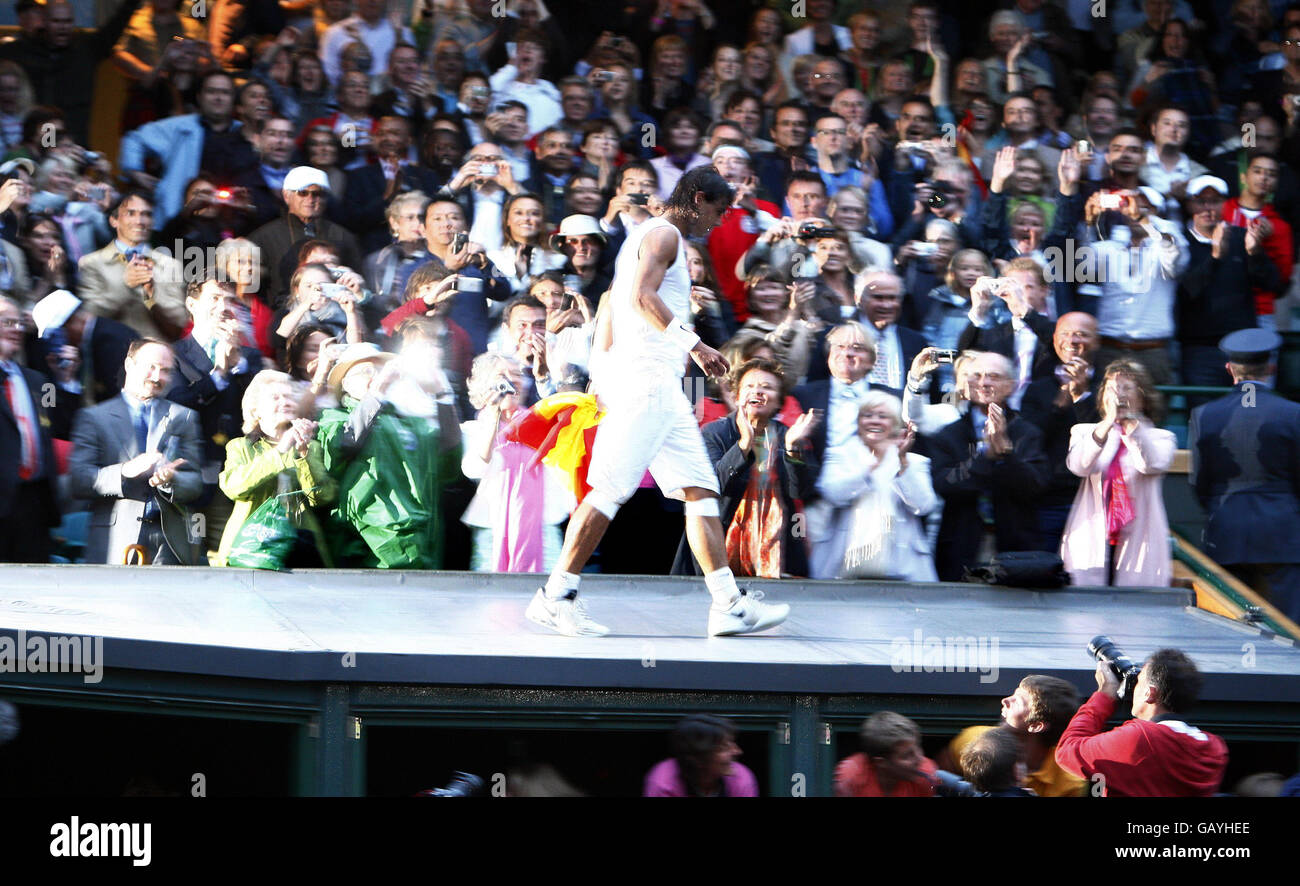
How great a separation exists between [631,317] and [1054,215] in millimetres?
3529

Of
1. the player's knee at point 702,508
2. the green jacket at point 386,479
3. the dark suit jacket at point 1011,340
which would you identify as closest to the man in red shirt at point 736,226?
the dark suit jacket at point 1011,340

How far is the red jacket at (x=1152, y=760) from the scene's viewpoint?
5934mm

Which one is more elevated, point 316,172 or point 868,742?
point 316,172

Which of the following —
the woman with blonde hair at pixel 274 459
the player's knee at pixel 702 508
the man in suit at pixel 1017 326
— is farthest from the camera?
the man in suit at pixel 1017 326

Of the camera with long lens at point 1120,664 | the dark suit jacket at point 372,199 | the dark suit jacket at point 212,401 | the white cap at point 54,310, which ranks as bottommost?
the camera with long lens at point 1120,664

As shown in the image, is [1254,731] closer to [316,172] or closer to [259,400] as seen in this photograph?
[259,400]

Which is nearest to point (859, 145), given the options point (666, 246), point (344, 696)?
point (666, 246)

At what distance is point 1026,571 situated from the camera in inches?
310

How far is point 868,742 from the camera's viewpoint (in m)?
5.98

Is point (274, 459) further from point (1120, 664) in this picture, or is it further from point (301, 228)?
point (1120, 664)

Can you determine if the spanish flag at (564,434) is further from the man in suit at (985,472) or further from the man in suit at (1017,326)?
the man in suit at (1017,326)

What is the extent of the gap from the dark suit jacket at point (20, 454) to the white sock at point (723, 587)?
2.63m

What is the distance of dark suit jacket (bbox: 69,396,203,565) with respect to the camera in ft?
24.5
